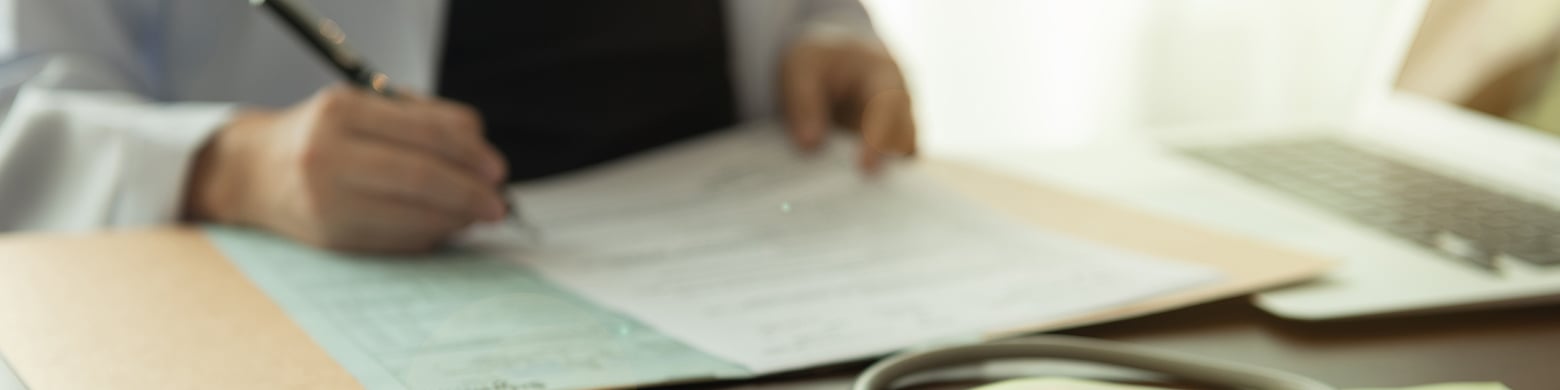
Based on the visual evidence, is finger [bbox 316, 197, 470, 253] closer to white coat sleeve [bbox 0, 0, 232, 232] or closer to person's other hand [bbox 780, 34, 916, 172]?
white coat sleeve [bbox 0, 0, 232, 232]

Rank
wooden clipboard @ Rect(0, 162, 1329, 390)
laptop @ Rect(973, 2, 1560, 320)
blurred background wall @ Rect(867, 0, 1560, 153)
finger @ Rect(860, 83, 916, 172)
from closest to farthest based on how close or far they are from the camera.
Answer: wooden clipboard @ Rect(0, 162, 1329, 390) < laptop @ Rect(973, 2, 1560, 320) < finger @ Rect(860, 83, 916, 172) < blurred background wall @ Rect(867, 0, 1560, 153)

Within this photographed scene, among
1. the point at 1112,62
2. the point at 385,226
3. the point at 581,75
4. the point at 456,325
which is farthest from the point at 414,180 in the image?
the point at 1112,62

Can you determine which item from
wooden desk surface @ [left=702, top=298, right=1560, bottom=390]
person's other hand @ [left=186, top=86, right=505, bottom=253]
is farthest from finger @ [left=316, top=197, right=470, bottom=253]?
wooden desk surface @ [left=702, top=298, right=1560, bottom=390]

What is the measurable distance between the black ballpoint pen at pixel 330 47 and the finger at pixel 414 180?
21mm

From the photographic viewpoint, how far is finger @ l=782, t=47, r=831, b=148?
84 cm

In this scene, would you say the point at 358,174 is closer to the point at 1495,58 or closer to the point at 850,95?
the point at 850,95

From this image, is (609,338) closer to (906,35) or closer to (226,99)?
(226,99)

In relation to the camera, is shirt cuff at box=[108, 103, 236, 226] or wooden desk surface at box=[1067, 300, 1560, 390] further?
shirt cuff at box=[108, 103, 236, 226]

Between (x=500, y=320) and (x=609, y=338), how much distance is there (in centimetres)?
5

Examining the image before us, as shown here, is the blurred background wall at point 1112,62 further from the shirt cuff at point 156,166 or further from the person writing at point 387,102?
the shirt cuff at point 156,166

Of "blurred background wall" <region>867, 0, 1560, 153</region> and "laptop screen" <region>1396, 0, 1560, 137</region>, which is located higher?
"blurred background wall" <region>867, 0, 1560, 153</region>

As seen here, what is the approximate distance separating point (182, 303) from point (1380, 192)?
1.93ft

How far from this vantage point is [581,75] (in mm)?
898

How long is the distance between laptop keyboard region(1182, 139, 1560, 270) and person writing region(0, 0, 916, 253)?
221 millimetres
